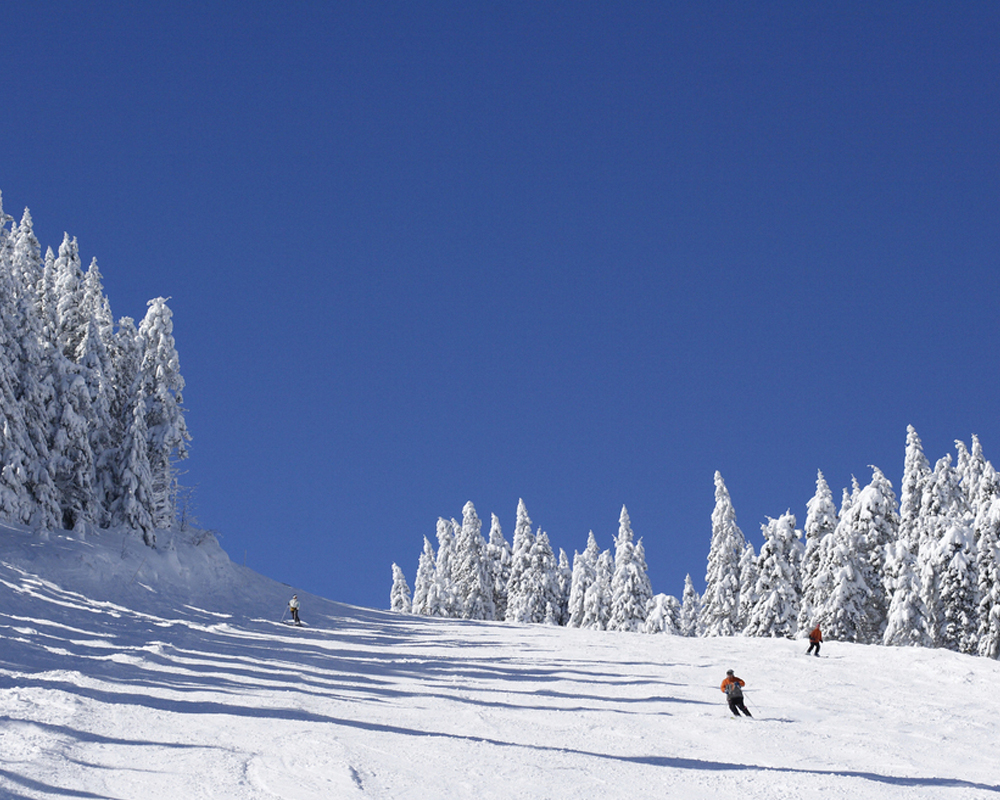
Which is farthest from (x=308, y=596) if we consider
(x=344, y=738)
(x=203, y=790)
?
(x=203, y=790)

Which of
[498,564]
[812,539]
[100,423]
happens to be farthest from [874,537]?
[100,423]

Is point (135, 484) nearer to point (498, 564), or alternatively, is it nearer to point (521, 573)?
point (521, 573)

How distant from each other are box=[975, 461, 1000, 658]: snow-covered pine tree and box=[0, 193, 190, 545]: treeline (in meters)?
41.6

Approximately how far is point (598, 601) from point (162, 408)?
130 ft

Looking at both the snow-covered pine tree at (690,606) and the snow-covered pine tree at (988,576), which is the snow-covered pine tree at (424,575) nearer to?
the snow-covered pine tree at (690,606)

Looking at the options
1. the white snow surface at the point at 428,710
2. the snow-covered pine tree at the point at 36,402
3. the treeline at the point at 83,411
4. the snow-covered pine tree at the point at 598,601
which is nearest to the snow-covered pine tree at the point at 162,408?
the treeline at the point at 83,411

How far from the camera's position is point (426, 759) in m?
14.7

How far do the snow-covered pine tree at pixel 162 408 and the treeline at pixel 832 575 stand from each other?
3259 cm

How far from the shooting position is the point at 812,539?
51.0 m

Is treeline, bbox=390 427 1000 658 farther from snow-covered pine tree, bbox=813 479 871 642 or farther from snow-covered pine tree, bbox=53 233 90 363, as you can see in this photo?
snow-covered pine tree, bbox=53 233 90 363

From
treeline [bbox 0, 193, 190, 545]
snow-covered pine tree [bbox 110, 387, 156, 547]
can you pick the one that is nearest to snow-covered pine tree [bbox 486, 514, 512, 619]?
treeline [bbox 0, 193, 190, 545]

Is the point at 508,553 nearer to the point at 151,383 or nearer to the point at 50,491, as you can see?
the point at 151,383

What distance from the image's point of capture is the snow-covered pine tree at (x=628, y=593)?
213 ft

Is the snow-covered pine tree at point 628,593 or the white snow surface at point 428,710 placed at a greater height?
the snow-covered pine tree at point 628,593
